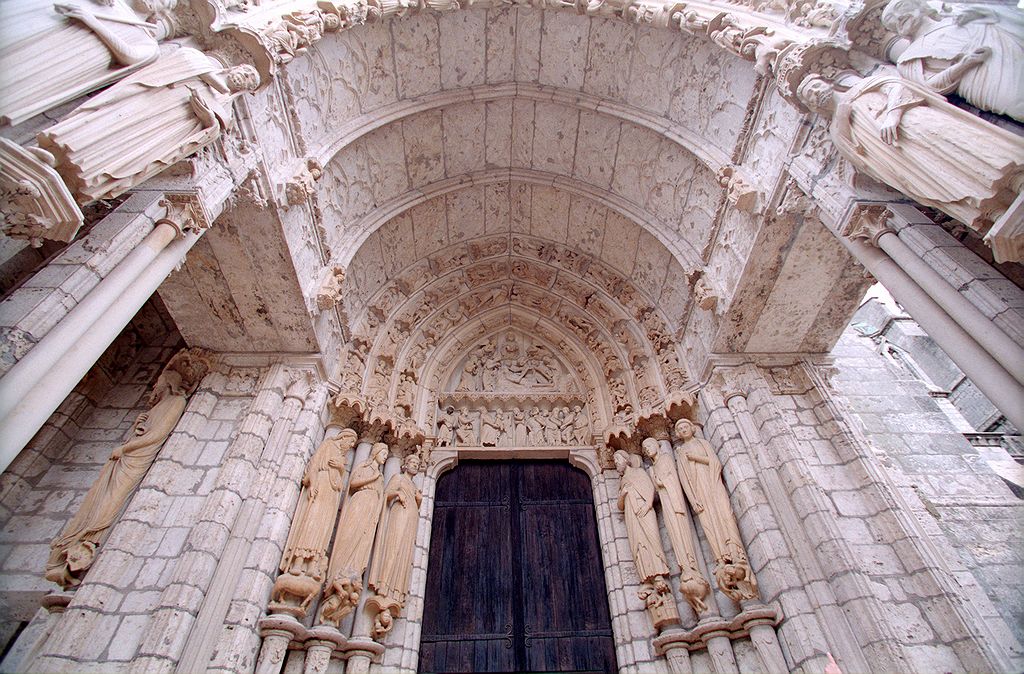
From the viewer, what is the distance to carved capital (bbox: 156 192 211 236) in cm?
314

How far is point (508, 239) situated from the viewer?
7094 mm

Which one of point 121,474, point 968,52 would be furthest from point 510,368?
point 968,52

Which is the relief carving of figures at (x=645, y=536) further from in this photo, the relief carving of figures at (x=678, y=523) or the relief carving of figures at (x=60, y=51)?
the relief carving of figures at (x=60, y=51)

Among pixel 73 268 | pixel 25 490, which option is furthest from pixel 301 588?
pixel 25 490

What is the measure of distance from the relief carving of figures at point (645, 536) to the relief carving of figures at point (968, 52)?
141 inches

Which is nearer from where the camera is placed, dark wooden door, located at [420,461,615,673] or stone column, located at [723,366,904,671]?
stone column, located at [723,366,904,671]

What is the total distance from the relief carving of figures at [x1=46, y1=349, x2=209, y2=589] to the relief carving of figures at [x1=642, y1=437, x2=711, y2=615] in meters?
4.17

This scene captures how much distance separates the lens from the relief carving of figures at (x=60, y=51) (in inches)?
85.5

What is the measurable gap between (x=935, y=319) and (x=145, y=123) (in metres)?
4.28

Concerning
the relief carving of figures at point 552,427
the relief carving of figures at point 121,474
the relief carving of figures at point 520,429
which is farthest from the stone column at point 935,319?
the relief carving of figures at point 121,474

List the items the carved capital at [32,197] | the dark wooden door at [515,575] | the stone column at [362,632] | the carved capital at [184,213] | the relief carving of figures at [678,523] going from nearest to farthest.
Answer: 1. the carved capital at [32,197]
2. the carved capital at [184,213]
3. the stone column at [362,632]
4. the relief carving of figures at [678,523]
5. the dark wooden door at [515,575]

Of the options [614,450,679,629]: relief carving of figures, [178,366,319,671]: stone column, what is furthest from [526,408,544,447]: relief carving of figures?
[178,366,319,671]: stone column

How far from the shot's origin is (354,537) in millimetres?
4176

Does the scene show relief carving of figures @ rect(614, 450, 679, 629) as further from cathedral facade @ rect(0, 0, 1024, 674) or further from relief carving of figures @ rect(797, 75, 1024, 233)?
relief carving of figures @ rect(797, 75, 1024, 233)
